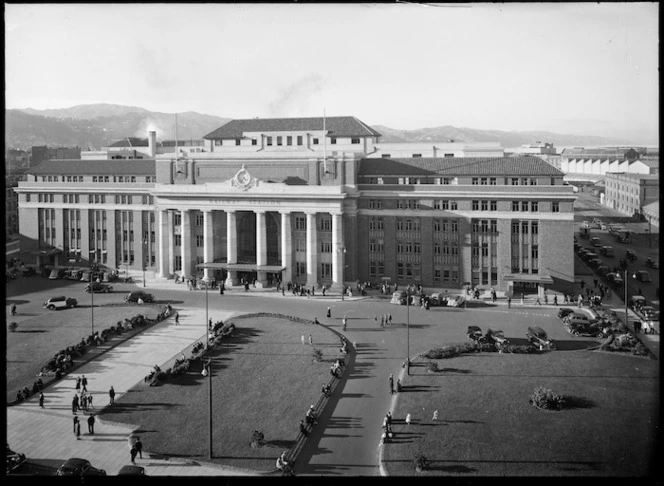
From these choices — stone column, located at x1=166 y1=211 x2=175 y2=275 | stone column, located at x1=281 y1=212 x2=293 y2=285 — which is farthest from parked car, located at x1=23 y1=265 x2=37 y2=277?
stone column, located at x1=281 y1=212 x2=293 y2=285

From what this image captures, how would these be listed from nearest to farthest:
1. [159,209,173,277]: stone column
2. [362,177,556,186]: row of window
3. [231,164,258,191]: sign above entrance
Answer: [362,177,556,186]: row of window < [231,164,258,191]: sign above entrance < [159,209,173,277]: stone column

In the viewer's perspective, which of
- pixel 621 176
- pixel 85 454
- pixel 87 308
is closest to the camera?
pixel 85 454

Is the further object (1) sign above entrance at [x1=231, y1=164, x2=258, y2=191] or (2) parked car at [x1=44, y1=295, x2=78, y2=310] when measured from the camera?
(1) sign above entrance at [x1=231, y1=164, x2=258, y2=191]

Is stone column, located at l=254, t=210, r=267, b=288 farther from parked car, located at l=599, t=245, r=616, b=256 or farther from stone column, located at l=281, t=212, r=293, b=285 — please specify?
parked car, located at l=599, t=245, r=616, b=256

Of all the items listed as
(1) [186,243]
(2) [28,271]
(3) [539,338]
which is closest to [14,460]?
(3) [539,338]

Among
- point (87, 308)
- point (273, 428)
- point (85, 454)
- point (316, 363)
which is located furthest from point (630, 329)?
point (87, 308)

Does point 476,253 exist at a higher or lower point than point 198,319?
higher

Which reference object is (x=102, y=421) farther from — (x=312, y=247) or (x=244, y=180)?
(x=244, y=180)

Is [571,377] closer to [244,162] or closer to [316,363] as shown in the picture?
[316,363]
